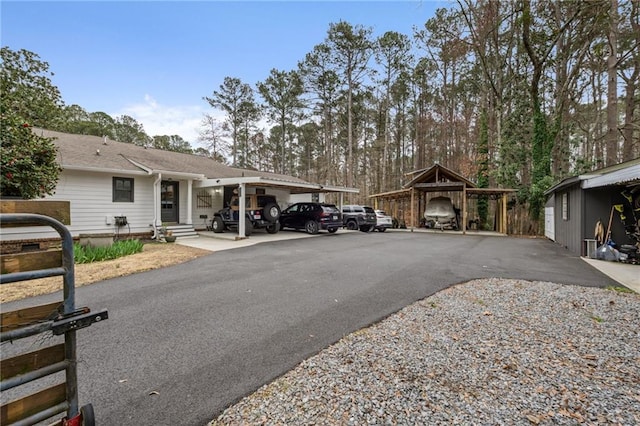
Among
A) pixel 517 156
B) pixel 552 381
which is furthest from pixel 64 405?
pixel 517 156

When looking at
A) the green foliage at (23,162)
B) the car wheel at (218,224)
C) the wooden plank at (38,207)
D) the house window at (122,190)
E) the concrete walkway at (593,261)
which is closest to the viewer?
the wooden plank at (38,207)

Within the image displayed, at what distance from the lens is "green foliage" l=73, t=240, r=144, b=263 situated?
24.7 ft

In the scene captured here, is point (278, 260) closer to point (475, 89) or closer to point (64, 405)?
point (64, 405)

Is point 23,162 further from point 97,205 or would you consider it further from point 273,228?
point 273,228

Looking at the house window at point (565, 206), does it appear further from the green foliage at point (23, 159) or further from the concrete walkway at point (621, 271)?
the green foliage at point (23, 159)

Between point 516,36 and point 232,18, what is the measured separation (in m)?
18.4

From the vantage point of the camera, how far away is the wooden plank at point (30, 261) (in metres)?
1.39

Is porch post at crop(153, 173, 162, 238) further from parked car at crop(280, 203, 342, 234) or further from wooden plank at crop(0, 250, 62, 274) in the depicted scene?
wooden plank at crop(0, 250, 62, 274)

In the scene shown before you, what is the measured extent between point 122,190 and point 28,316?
1202cm

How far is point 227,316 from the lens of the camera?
4027 millimetres

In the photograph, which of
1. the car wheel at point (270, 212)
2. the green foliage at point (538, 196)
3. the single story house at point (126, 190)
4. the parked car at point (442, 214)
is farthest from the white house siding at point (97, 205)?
the green foliage at point (538, 196)

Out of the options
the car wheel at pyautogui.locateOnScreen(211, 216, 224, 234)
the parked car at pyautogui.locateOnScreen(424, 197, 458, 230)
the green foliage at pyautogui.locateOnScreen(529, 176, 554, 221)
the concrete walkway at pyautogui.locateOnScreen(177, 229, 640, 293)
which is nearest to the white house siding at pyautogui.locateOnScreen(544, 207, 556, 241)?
the green foliage at pyautogui.locateOnScreen(529, 176, 554, 221)

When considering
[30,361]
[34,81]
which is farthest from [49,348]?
[34,81]

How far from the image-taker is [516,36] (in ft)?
60.3
